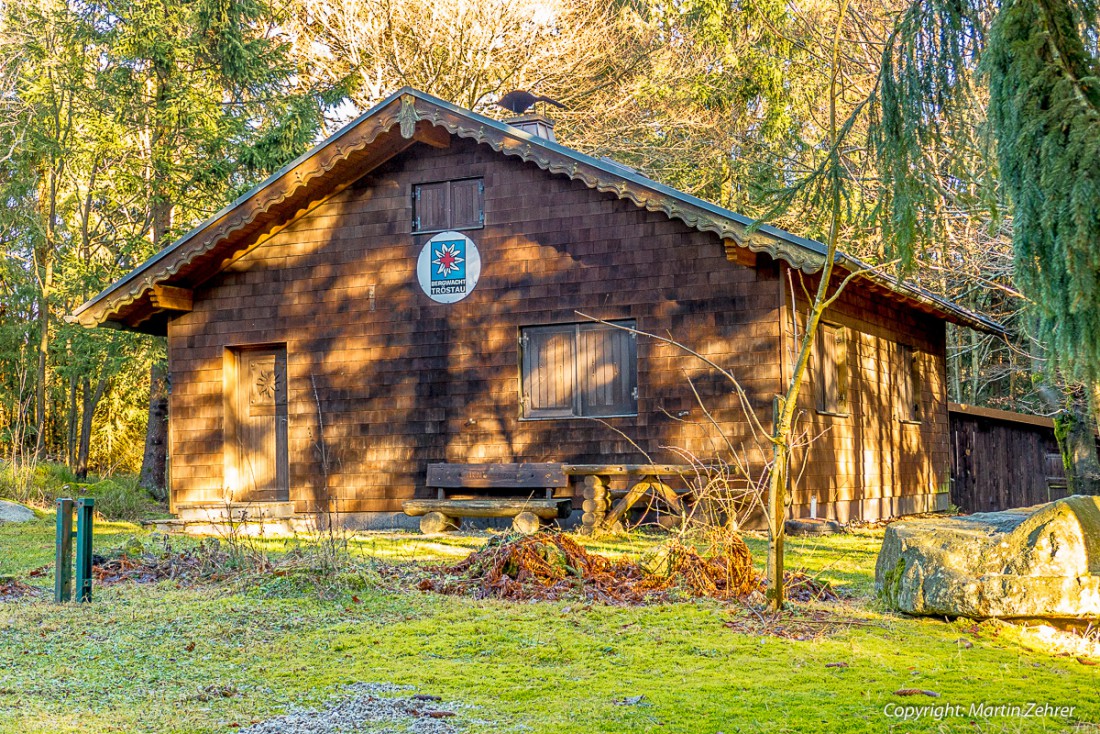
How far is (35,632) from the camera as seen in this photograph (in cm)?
763

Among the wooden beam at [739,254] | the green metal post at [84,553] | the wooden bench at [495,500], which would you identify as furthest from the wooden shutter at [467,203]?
the green metal post at [84,553]

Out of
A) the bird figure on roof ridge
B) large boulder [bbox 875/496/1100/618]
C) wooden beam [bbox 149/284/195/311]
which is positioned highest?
the bird figure on roof ridge

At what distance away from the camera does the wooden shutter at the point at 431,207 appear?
1623cm

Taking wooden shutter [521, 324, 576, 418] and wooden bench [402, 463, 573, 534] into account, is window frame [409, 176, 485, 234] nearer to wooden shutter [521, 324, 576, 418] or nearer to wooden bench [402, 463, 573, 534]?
wooden shutter [521, 324, 576, 418]

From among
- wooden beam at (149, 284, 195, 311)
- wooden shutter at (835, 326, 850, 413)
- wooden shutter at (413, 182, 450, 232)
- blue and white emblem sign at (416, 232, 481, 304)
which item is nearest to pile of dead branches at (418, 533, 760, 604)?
blue and white emblem sign at (416, 232, 481, 304)

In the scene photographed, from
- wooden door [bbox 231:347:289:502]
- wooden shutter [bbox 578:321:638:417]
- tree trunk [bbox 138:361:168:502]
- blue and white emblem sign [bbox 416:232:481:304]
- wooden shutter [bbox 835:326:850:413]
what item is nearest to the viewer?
wooden shutter [bbox 578:321:638:417]

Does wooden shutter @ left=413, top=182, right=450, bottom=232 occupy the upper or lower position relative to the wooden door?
upper

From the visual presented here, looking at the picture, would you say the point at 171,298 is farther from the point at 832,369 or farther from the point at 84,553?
the point at 832,369

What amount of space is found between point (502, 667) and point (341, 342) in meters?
10.8

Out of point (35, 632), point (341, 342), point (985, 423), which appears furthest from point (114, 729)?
point (985, 423)

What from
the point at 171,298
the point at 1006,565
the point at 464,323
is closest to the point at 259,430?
the point at 171,298

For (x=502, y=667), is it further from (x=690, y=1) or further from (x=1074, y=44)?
(x=690, y=1)

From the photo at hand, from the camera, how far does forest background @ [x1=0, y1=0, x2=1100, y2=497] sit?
933 inches

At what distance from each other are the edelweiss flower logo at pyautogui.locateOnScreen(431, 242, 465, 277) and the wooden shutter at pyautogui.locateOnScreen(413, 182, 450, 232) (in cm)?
30
